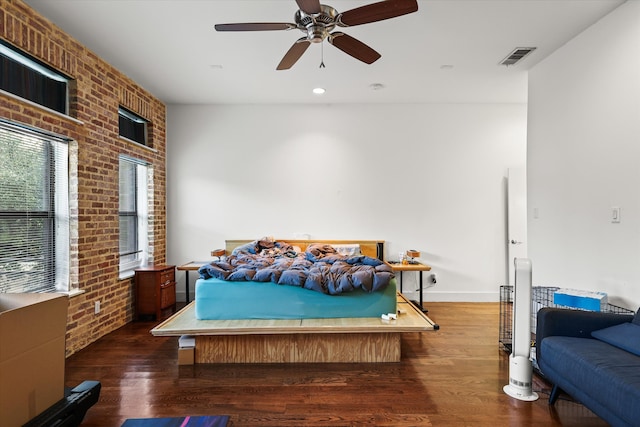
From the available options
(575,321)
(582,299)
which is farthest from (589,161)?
(575,321)

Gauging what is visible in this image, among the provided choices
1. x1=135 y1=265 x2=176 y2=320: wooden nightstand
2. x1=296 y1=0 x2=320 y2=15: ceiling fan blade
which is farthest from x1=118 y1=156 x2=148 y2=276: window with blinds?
x1=296 y1=0 x2=320 y2=15: ceiling fan blade

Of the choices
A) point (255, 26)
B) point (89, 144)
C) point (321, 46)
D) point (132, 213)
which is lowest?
point (132, 213)

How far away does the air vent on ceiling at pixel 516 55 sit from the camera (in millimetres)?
3344

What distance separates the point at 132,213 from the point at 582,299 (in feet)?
16.2

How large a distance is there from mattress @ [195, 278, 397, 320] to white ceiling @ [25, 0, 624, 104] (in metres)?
2.27

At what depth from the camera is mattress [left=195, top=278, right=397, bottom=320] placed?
303 centimetres

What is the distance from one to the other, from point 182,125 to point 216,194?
1162 mm

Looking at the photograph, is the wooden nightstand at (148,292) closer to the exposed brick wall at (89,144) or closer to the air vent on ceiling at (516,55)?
the exposed brick wall at (89,144)

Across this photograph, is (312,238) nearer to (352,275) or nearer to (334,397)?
(352,275)

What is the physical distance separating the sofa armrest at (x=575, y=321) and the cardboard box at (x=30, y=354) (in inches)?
118

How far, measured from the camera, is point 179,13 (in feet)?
8.96

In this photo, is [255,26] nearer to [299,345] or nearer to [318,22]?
[318,22]

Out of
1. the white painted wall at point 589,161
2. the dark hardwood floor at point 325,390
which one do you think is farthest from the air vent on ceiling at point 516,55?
the dark hardwood floor at point 325,390

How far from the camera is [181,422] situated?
208 cm
